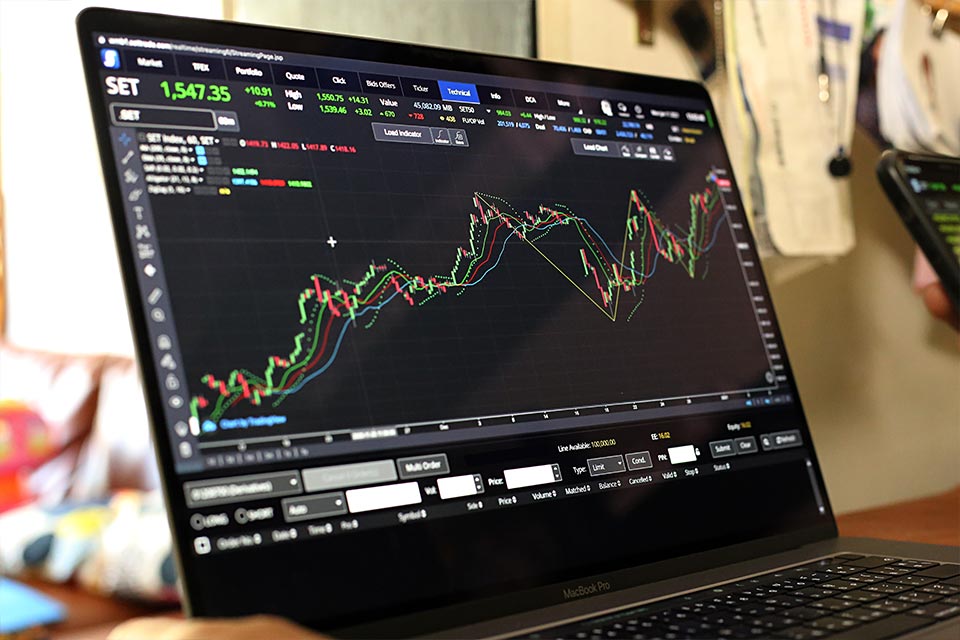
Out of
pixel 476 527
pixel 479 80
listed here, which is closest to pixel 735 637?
pixel 476 527

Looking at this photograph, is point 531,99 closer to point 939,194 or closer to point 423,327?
point 423,327

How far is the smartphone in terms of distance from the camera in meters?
0.80

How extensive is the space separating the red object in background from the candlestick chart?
6.09ft

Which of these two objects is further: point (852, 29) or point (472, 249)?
point (852, 29)

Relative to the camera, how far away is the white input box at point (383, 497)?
0.52m

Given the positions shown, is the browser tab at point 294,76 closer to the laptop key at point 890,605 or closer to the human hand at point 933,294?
the laptop key at point 890,605

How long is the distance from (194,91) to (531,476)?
0.32 metres

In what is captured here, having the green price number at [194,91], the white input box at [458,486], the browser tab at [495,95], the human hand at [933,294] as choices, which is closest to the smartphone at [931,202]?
the human hand at [933,294]

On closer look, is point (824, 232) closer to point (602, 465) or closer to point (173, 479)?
point (602, 465)

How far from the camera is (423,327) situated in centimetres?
59

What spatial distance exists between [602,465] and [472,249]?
0.17 metres

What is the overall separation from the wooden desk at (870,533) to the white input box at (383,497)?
0.54m

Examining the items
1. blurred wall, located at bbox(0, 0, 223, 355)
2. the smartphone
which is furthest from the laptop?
blurred wall, located at bbox(0, 0, 223, 355)

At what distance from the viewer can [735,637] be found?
48cm
